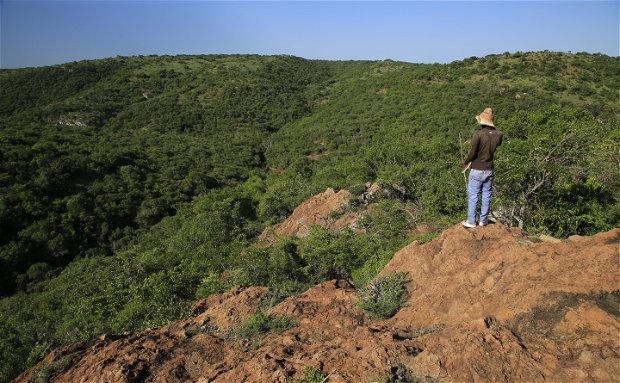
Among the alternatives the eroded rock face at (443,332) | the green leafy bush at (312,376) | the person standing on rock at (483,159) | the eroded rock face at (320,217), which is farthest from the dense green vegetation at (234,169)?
the green leafy bush at (312,376)

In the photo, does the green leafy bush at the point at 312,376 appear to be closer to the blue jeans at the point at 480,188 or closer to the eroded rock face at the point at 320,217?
the blue jeans at the point at 480,188

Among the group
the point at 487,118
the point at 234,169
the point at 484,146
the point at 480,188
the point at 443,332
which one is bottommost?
the point at 234,169

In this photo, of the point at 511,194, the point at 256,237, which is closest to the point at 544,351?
the point at 511,194

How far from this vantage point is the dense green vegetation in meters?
11.6

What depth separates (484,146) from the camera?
20.8 ft

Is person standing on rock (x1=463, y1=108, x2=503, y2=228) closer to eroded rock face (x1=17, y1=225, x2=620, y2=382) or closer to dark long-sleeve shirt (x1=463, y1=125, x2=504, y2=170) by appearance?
dark long-sleeve shirt (x1=463, y1=125, x2=504, y2=170)

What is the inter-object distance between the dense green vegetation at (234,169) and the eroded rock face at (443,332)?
1810 mm

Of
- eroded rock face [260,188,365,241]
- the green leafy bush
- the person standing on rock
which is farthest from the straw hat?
eroded rock face [260,188,365,241]

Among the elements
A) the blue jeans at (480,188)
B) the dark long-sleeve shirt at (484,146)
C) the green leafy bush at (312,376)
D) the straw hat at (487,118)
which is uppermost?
the straw hat at (487,118)

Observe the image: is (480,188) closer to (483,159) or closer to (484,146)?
(483,159)

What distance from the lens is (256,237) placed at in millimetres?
23516

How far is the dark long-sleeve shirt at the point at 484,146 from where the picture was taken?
6289mm

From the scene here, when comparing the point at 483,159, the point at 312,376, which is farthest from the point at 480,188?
the point at 312,376

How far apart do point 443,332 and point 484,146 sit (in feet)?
10.5
